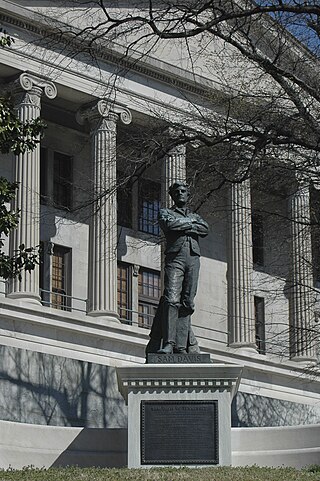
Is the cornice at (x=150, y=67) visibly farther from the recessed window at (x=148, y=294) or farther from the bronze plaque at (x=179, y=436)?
the bronze plaque at (x=179, y=436)

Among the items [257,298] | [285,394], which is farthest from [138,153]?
[257,298]

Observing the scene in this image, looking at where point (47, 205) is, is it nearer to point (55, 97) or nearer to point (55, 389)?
point (55, 97)

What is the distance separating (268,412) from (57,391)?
32.4ft

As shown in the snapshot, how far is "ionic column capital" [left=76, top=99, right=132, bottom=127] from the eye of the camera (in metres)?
43.5

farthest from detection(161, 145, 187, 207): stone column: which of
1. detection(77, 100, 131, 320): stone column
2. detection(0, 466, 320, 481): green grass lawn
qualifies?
detection(0, 466, 320, 481): green grass lawn

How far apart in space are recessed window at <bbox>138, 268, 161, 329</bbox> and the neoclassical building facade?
0.07m

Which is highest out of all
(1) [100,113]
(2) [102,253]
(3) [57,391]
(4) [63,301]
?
(1) [100,113]

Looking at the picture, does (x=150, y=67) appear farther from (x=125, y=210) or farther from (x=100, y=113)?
(x=125, y=210)

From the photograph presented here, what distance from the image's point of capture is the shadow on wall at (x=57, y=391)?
124 feet

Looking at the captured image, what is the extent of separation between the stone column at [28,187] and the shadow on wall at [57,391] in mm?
2237

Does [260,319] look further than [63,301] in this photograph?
Yes

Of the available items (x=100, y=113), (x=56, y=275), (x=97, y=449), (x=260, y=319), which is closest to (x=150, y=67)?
(x=100, y=113)

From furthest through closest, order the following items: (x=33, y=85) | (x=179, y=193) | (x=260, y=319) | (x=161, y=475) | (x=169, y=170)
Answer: (x=260, y=319) → (x=169, y=170) → (x=33, y=85) → (x=179, y=193) → (x=161, y=475)

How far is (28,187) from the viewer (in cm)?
4034
